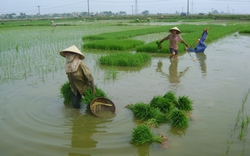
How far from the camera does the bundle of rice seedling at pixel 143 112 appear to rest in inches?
158

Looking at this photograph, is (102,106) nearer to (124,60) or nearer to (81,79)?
(81,79)

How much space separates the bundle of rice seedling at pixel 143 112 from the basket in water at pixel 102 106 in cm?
38

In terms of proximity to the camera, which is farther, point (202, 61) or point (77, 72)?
point (202, 61)

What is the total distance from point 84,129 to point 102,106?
688 millimetres

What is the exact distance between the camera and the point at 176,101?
4477 mm

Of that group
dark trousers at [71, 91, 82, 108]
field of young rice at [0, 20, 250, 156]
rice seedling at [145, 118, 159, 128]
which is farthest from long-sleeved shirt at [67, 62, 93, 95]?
rice seedling at [145, 118, 159, 128]

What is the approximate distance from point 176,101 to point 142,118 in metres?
0.77

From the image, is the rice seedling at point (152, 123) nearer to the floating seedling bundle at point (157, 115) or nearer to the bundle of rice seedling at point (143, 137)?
the floating seedling bundle at point (157, 115)

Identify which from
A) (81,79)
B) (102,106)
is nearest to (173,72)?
(102,106)

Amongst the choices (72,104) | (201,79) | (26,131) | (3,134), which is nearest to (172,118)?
(72,104)

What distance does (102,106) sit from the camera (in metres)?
4.40

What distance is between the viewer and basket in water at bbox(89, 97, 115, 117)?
4298 mm

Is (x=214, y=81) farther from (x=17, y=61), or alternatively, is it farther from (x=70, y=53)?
(x=17, y=61)

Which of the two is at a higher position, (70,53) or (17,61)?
(70,53)
